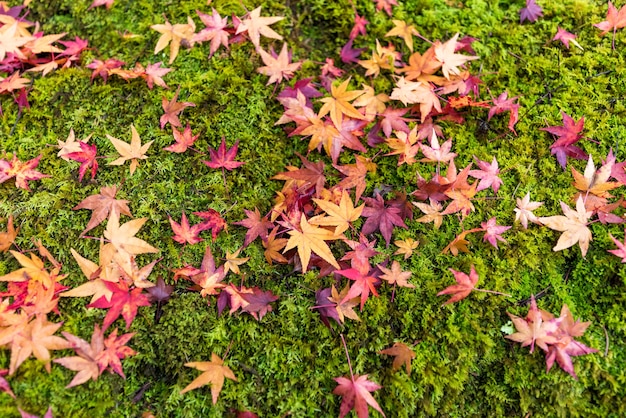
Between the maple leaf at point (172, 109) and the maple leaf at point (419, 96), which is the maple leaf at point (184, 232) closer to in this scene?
the maple leaf at point (172, 109)

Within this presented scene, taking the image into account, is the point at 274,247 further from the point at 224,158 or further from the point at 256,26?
the point at 256,26

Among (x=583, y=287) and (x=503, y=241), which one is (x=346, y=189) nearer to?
(x=503, y=241)

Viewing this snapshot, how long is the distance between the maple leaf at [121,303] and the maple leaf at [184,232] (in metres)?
0.32

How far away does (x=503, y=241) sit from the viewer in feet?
6.94

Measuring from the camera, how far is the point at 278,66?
2527mm

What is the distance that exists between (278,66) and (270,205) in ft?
2.86

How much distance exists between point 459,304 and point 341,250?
24.1 inches

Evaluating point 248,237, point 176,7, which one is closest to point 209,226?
point 248,237

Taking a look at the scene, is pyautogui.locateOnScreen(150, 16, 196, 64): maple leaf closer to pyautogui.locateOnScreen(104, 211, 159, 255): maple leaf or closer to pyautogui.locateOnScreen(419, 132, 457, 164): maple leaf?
pyautogui.locateOnScreen(104, 211, 159, 255): maple leaf

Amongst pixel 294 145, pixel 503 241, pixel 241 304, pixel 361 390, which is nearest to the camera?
pixel 361 390

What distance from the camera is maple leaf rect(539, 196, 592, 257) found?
2.07 metres

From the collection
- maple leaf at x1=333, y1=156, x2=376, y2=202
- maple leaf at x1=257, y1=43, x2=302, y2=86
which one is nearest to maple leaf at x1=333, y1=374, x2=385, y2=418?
maple leaf at x1=333, y1=156, x2=376, y2=202

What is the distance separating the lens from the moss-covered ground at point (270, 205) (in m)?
1.88

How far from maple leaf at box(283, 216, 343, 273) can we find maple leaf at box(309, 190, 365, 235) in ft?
0.14
